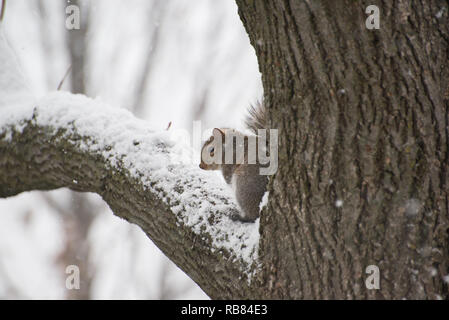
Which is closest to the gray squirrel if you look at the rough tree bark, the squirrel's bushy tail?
the squirrel's bushy tail

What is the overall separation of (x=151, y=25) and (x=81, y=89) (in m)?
1.84

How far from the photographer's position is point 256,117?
2.34m

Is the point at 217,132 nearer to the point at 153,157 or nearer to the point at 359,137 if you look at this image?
the point at 153,157

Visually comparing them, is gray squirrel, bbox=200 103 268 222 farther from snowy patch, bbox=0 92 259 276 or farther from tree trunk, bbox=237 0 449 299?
tree trunk, bbox=237 0 449 299

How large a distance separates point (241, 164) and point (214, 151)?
0.29 m

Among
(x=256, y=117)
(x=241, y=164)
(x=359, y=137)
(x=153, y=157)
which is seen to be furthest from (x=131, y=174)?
(x=359, y=137)

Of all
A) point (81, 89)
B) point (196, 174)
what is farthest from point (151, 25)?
point (196, 174)

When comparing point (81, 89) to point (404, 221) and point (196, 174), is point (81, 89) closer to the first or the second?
point (196, 174)

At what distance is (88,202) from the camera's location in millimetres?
7332

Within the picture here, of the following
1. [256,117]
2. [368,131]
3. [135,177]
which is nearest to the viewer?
[368,131]

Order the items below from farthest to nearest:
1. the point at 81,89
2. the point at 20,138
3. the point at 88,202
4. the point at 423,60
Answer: the point at 88,202 < the point at 81,89 < the point at 20,138 < the point at 423,60

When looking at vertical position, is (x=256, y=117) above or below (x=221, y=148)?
above

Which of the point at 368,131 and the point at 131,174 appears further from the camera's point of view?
the point at 131,174

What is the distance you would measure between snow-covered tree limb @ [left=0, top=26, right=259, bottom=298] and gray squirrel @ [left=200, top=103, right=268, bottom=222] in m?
0.08
